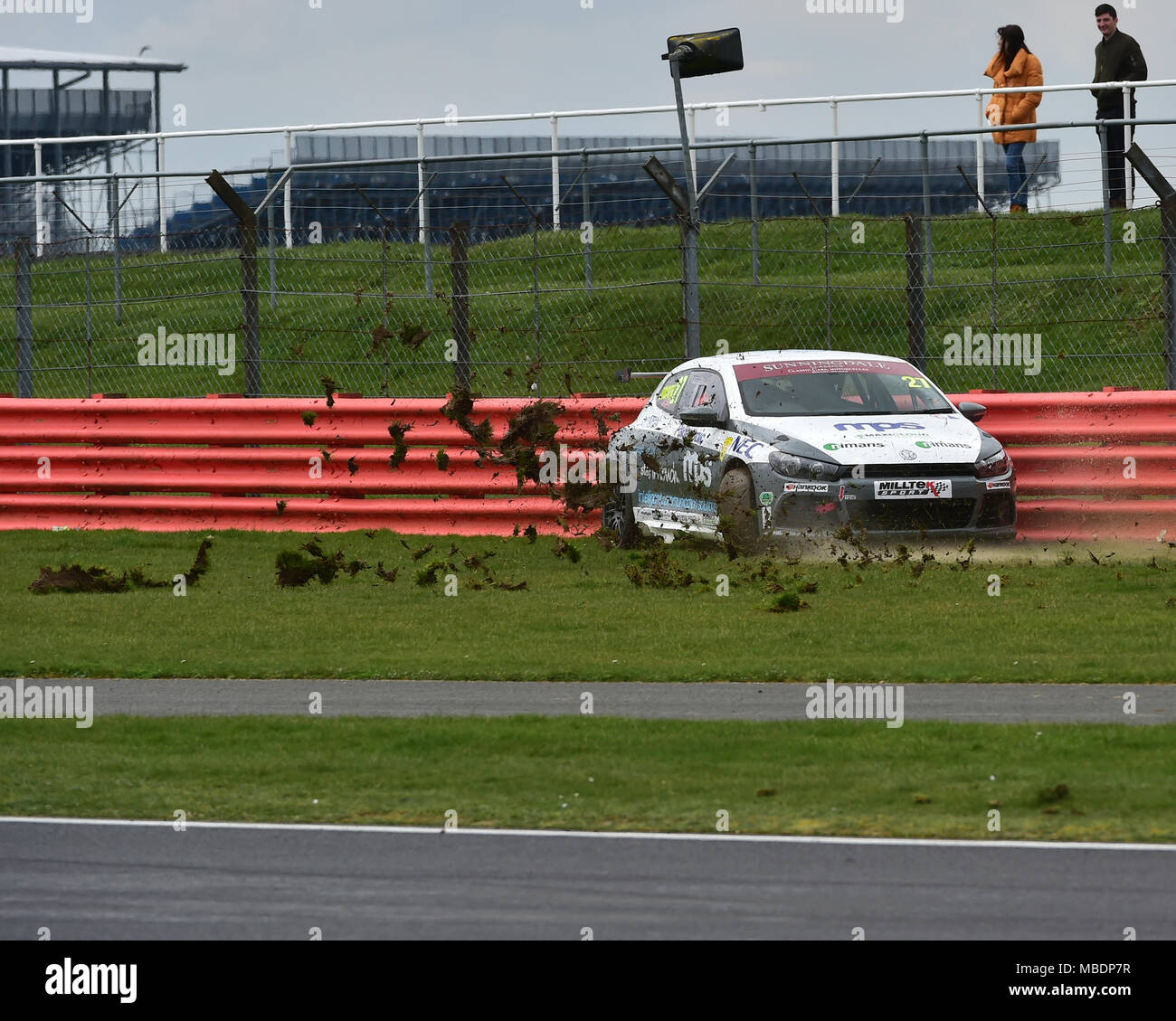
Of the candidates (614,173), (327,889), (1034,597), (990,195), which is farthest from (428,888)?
(614,173)

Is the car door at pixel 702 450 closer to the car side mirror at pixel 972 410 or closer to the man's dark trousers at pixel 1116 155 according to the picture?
the car side mirror at pixel 972 410

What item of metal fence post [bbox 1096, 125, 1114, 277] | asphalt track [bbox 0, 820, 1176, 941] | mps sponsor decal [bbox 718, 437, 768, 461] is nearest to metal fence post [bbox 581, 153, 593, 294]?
mps sponsor decal [bbox 718, 437, 768, 461]

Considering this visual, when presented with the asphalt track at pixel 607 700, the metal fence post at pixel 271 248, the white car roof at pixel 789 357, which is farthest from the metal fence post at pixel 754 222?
the asphalt track at pixel 607 700

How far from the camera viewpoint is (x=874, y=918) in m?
5.99

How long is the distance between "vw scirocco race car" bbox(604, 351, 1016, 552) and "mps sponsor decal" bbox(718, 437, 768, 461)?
1 centimetres

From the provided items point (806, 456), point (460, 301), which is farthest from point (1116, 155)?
point (460, 301)

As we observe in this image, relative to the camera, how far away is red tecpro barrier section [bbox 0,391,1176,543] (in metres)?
15.6

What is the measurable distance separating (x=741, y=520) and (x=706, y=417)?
107 cm

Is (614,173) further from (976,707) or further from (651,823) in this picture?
(651,823)

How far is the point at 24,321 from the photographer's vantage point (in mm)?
19781

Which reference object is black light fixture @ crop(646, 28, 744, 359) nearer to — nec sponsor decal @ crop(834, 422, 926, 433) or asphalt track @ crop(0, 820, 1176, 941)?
nec sponsor decal @ crop(834, 422, 926, 433)

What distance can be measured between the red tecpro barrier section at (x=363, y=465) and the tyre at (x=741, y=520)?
2197mm

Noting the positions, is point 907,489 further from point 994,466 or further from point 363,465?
point 363,465

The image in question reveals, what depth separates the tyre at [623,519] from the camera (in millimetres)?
16391
